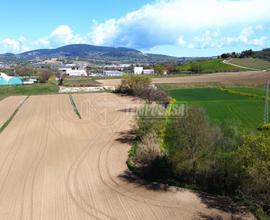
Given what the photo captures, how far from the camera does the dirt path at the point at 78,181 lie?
19.8 metres

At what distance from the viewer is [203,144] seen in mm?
23594

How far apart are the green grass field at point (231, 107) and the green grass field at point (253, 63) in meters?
58.4

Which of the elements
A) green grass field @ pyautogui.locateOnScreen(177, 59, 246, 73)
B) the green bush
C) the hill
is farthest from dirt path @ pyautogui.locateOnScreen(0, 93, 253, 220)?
the hill

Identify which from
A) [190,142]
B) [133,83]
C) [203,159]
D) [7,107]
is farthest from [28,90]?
[203,159]

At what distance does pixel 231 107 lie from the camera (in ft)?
169

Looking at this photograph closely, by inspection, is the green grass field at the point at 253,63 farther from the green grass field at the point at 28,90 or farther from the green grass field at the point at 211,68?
the green grass field at the point at 28,90

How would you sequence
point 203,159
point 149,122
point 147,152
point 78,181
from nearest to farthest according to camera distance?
point 203,159 → point 78,181 → point 147,152 → point 149,122

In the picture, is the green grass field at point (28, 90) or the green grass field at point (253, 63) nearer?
the green grass field at point (28, 90)

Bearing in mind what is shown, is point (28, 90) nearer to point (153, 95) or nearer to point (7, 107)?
point (7, 107)

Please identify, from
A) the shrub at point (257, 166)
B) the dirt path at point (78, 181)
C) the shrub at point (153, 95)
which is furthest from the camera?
the shrub at point (153, 95)

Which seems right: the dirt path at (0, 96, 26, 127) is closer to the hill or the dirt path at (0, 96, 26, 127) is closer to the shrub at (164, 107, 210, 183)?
the shrub at (164, 107, 210, 183)

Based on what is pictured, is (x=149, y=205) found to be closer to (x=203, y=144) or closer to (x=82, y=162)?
(x=203, y=144)

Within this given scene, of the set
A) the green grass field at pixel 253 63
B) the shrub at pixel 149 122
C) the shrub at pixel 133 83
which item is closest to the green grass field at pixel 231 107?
the shrub at pixel 133 83

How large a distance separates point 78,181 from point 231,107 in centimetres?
3240
